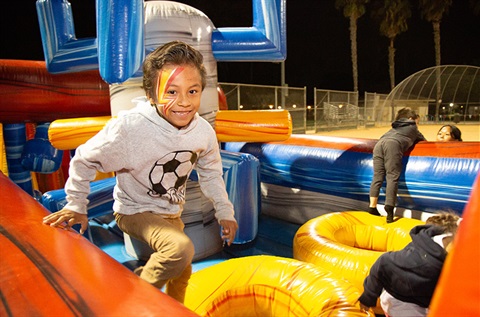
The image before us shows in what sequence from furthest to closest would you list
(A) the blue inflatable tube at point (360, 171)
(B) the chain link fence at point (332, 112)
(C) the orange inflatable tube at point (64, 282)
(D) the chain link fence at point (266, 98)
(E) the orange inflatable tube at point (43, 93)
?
(B) the chain link fence at point (332, 112), (D) the chain link fence at point (266, 98), (E) the orange inflatable tube at point (43, 93), (A) the blue inflatable tube at point (360, 171), (C) the orange inflatable tube at point (64, 282)

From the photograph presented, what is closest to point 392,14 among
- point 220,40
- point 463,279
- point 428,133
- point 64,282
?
point 428,133

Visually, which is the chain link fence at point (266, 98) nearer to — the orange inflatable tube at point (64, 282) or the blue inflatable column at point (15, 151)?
the blue inflatable column at point (15, 151)

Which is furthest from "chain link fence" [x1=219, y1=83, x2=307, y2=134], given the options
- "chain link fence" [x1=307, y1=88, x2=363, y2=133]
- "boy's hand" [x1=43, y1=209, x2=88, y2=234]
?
"boy's hand" [x1=43, y1=209, x2=88, y2=234]

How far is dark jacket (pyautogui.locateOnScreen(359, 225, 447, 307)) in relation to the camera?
5.43 ft

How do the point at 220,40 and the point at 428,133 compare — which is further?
the point at 428,133

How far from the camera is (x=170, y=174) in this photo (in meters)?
1.80

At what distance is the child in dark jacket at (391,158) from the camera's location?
3465 millimetres

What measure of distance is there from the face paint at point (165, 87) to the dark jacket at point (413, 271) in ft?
3.81

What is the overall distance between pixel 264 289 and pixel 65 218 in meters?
A: 1.07

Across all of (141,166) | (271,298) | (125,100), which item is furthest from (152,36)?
(271,298)

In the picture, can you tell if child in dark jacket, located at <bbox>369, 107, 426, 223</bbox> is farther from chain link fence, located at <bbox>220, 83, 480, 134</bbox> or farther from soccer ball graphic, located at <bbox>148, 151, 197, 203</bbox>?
chain link fence, located at <bbox>220, 83, 480, 134</bbox>

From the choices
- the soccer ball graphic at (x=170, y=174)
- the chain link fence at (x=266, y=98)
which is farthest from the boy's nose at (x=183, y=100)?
the chain link fence at (x=266, y=98)

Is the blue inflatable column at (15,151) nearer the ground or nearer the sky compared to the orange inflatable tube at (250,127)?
nearer the ground

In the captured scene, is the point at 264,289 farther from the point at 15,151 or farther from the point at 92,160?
the point at 15,151
